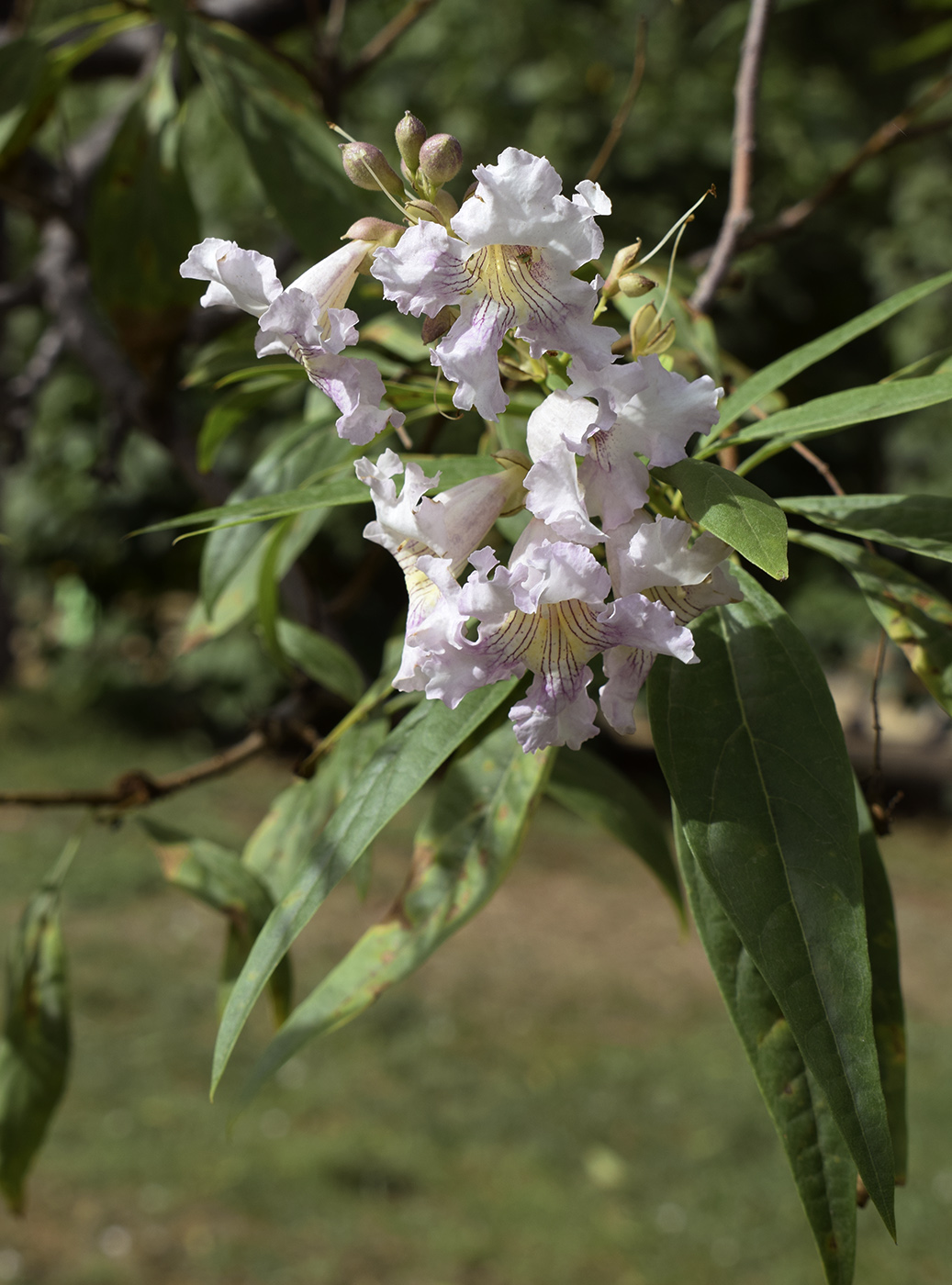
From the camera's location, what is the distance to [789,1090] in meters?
0.74

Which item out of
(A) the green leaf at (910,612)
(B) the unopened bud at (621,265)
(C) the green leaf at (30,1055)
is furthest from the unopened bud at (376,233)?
(C) the green leaf at (30,1055)

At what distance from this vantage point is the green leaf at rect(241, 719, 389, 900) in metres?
1.21

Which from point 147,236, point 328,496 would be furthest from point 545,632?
point 147,236

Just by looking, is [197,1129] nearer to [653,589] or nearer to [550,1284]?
[550,1284]

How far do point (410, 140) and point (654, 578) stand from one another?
1.04 feet

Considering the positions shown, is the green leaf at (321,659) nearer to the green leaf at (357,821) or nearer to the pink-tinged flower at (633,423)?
the green leaf at (357,821)

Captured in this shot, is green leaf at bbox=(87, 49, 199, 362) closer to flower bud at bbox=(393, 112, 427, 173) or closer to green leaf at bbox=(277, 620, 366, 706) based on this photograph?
green leaf at bbox=(277, 620, 366, 706)

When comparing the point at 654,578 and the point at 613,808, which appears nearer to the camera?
the point at 654,578

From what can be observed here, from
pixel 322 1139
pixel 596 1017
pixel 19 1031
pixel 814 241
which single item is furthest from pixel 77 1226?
pixel 814 241

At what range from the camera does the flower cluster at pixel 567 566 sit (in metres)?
0.66

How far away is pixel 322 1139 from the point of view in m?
3.96

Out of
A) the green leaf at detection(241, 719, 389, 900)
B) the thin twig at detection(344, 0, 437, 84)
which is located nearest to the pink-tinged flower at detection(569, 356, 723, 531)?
the green leaf at detection(241, 719, 389, 900)

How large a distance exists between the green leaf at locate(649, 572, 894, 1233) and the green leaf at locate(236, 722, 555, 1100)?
0.71ft

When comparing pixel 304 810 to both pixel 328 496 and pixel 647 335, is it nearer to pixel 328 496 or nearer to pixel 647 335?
pixel 328 496
